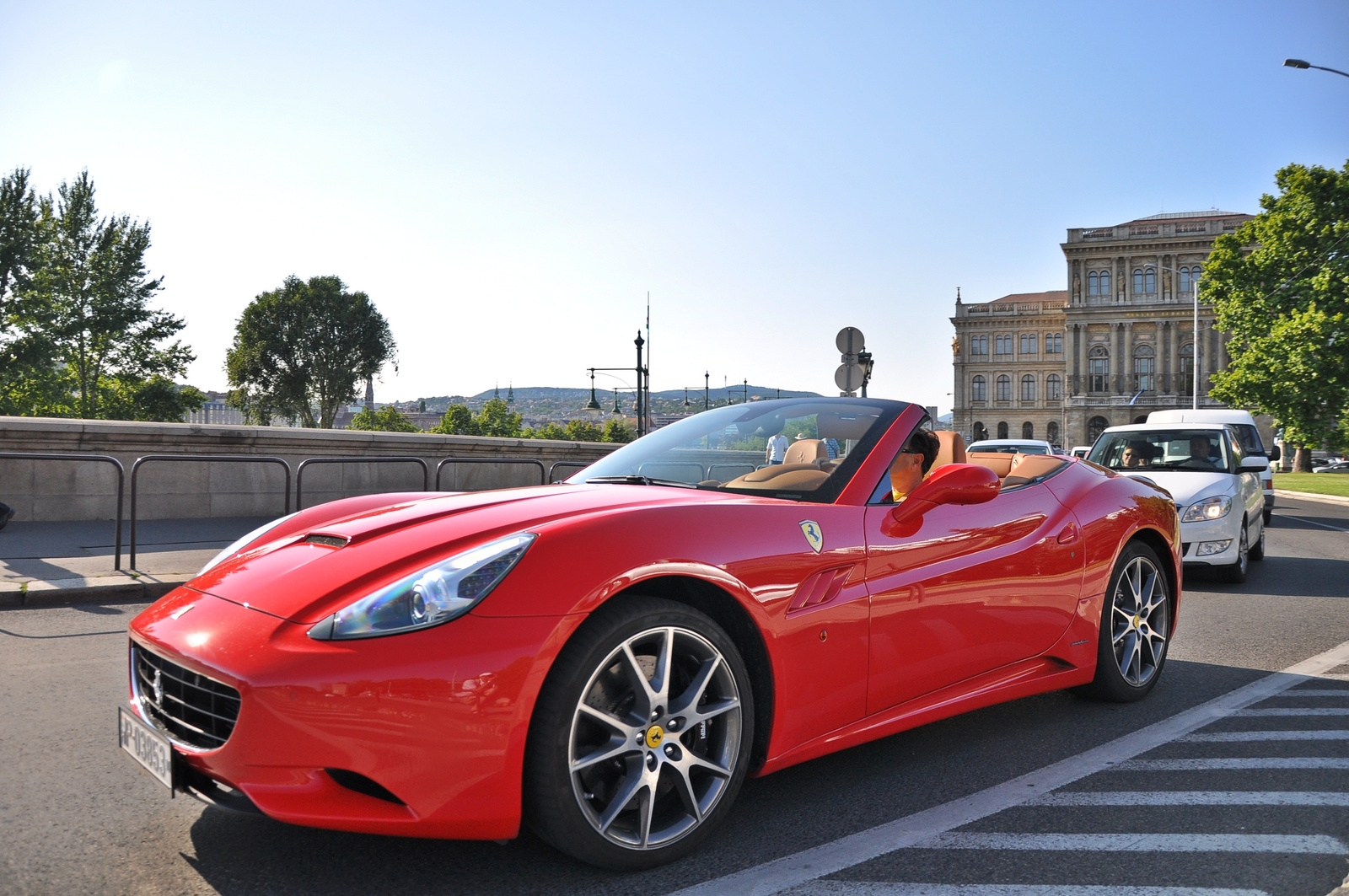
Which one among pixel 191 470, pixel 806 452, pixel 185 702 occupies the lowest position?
pixel 185 702

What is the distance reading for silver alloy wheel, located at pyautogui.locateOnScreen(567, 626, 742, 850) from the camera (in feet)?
8.17

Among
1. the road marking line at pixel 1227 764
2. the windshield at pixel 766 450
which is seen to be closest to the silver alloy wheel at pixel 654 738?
the windshield at pixel 766 450

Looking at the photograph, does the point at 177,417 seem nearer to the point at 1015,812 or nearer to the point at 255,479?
the point at 255,479

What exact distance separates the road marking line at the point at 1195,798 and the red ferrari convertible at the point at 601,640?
0.45 metres

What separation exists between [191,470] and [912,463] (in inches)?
436

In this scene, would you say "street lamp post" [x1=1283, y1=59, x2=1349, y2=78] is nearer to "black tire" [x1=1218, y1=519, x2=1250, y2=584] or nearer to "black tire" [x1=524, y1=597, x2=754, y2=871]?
"black tire" [x1=1218, y1=519, x2=1250, y2=584]

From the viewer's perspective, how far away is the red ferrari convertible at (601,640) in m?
2.22

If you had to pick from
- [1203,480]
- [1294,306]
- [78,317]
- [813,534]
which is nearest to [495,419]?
[78,317]

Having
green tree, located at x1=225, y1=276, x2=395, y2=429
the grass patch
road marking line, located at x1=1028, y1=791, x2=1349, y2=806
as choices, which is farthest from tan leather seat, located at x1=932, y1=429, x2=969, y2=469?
green tree, located at x1=225, y1=276, x2=395, y2=429

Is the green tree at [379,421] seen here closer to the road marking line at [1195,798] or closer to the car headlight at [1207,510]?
the car headlight at [1207,510]

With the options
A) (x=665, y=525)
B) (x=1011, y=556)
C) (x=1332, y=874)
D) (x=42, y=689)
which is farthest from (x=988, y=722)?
(x=42, y=689)

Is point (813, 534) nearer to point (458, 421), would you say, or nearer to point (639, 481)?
point (639, 481)

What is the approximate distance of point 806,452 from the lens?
143 inches

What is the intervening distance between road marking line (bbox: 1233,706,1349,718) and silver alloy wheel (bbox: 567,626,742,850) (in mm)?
2925
